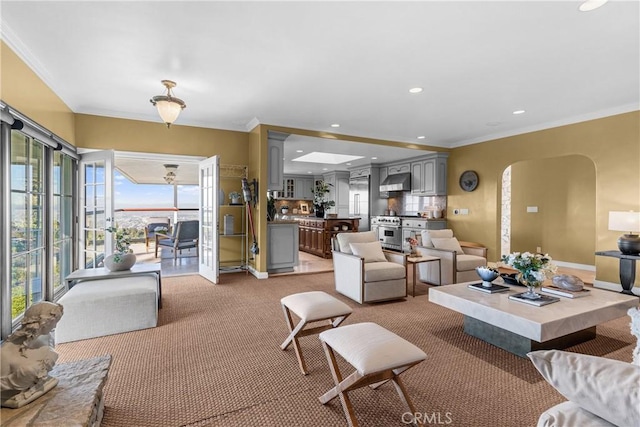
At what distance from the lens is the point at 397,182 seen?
812 cm

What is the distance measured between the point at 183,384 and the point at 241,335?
2.79 feet

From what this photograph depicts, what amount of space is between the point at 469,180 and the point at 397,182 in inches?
73.7

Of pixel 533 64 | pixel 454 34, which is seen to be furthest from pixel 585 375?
pixel 533 64

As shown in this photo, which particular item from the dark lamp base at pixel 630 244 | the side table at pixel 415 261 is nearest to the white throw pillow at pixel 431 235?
the side table at pixel 415 261

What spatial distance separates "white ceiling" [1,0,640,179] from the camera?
2.34 metres

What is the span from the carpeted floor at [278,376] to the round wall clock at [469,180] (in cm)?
366

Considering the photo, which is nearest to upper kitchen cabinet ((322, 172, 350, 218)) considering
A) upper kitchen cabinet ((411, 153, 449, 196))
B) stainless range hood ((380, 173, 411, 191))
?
stainless range hood ((380, 173, 411, 191))

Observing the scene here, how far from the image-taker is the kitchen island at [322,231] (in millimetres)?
7348

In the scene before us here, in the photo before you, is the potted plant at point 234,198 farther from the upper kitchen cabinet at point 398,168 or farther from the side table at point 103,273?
the upper kitchen cabinet at point 398,168

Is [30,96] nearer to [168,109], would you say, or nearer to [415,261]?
[168,109]

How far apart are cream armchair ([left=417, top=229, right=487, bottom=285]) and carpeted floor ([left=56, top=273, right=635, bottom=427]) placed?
1091mm

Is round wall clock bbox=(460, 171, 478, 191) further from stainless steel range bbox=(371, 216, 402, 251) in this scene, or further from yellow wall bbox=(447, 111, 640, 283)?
stainless steel range bbox=(371, 216, 402, 251)

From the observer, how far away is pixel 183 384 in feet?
7.00

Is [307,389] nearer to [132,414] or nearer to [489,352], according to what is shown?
[132,414]
